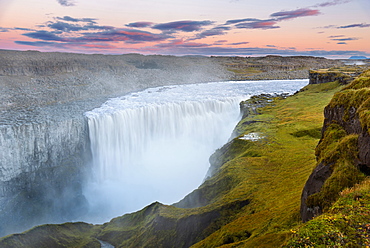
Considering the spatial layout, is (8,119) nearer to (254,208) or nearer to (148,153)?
(148,153)

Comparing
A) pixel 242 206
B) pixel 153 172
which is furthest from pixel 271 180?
pixel 153 172

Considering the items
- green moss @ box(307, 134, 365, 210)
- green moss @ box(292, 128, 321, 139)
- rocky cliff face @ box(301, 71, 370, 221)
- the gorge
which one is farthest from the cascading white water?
green moss @ box(307, 134, 365, 210)

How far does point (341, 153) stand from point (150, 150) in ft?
126

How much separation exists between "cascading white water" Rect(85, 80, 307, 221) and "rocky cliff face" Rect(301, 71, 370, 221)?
24.4 meters

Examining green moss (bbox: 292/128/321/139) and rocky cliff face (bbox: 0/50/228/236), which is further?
rocky cliff face (bbox: 0/50/228/236)

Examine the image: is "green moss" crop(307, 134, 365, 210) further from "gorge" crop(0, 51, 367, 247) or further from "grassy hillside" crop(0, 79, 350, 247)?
"gorge" crop(0, 51, 367, 247)

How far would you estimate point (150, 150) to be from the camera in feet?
145

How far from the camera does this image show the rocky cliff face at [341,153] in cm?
671

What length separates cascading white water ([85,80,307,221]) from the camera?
34153mm

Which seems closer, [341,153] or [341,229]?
[341,229]

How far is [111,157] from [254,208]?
30764mm

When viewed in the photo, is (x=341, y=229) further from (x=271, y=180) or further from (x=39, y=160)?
(x=39, y=160)

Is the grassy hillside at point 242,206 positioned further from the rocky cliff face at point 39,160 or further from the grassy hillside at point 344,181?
the rocky cliff face at point 39,160

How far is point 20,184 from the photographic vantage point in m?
29.6
